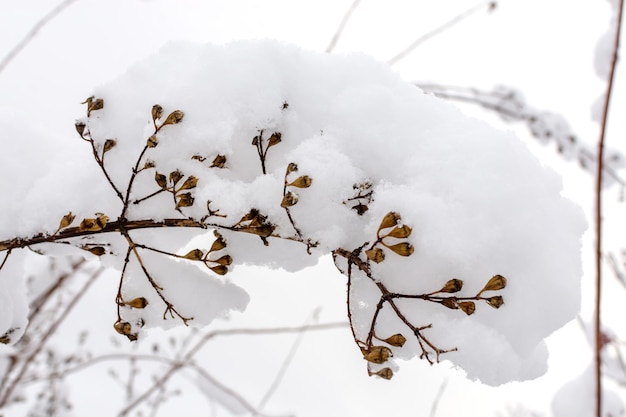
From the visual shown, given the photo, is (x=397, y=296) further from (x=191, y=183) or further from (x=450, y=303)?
(x=191, y=183)

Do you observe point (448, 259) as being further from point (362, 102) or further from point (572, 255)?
point (362, 102)

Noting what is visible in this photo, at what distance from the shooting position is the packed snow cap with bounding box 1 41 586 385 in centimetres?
79

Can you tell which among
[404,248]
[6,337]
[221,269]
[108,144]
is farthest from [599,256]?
[6,337]

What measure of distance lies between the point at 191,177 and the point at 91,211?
284mm

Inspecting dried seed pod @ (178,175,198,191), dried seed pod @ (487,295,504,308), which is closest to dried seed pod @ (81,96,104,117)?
→ dried seed pod @ (178,175,198,191)

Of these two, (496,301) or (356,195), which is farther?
(356,195)

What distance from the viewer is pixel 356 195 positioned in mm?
844

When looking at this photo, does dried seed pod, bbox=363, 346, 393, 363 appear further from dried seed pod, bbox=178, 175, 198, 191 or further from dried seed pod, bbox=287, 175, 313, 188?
dried seed pod, bbox=178, 175, 198, 191

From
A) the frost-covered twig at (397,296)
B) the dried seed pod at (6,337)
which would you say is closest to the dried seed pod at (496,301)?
the frost-covered twig at (397,296)

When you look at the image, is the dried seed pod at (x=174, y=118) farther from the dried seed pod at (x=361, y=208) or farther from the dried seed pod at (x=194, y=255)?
the dried seed pod at (x=361, y=208)

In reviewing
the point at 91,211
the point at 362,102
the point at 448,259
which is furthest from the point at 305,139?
the point at 91,211

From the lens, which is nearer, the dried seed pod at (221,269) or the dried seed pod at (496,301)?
the dried seed pod at (496,301)

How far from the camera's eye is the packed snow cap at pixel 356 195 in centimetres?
79

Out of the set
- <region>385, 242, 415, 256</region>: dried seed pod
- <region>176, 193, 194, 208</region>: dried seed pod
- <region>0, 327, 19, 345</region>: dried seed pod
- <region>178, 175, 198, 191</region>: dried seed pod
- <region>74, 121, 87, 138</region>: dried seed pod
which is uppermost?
<region>74, 121, 87, 138</region>: dried seed pod
